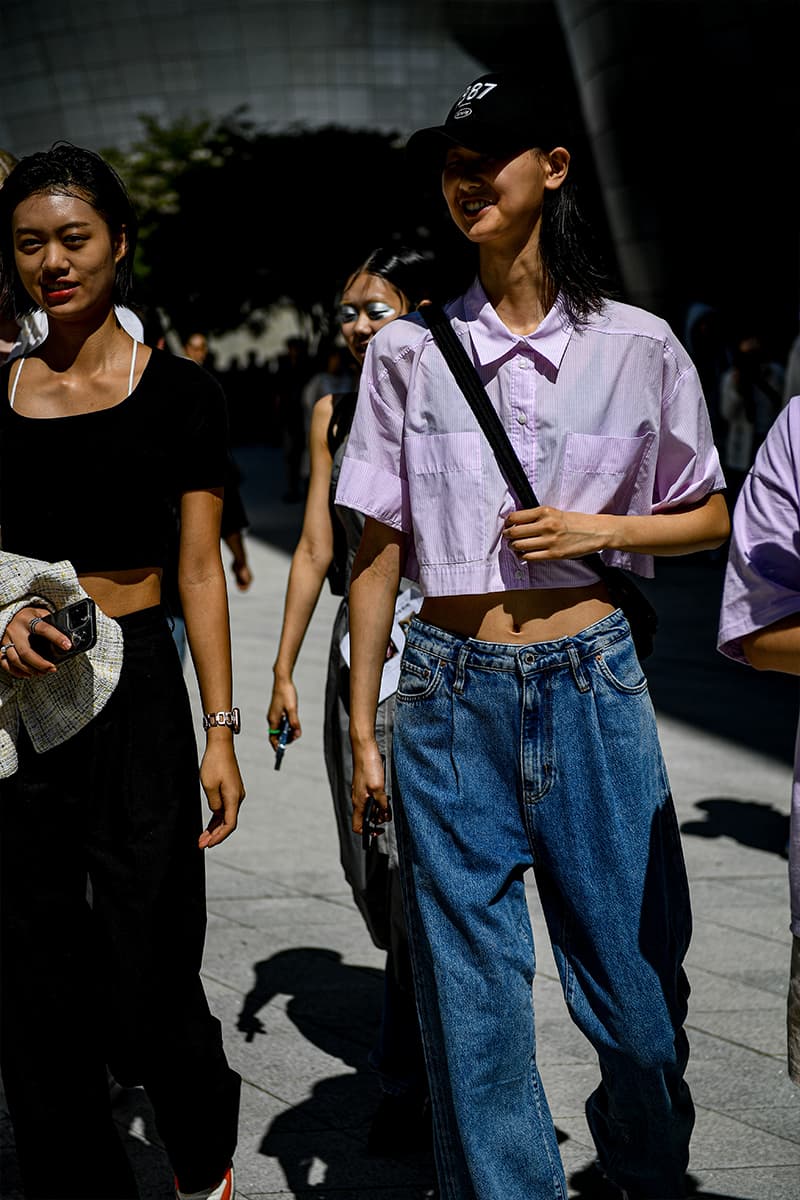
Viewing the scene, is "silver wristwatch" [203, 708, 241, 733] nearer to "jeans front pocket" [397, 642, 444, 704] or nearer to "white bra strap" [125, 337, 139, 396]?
"jeans front pocket" [397, 642, 444, 704]

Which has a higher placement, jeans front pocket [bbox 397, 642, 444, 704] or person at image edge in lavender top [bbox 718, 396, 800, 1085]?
person at image edge in lavender top [bbox 718, 396, 800, 1085]

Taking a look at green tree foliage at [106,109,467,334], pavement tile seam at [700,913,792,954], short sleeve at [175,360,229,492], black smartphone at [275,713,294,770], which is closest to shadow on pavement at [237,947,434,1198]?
black smartphone at [275,713,294,770]

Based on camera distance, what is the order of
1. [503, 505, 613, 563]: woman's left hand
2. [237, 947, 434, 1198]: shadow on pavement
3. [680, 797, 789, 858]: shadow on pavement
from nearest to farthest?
[503, 505, 613, 563]: woman's left hand
[237, 947, 434, 1198]: shadow on pavement
[680, 797, 789, 858]: shadow on pavement

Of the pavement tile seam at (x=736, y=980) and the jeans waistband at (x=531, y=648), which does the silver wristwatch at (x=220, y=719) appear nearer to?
the jeans waistband at (x=531, y=648)

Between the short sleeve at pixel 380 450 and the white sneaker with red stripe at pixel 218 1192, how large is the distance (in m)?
1.33

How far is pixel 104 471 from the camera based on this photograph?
2.86 m

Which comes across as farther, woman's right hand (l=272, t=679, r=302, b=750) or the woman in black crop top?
woman's right hand (l=272, t=679, r=302, b=750)

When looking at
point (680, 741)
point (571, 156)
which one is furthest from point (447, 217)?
point (680, 741)

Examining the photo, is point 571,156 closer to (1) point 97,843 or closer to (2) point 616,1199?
(1) point 97,843

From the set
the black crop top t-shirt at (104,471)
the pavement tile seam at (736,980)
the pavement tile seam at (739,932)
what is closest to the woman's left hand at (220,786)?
the black crop top t-shirt at (104,471)

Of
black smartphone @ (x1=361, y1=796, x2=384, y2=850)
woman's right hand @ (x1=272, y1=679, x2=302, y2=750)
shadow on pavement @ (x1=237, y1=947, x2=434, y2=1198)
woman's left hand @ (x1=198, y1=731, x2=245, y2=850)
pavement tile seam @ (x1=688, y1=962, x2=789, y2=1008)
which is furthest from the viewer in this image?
pavement tile seam @ (x1=688, y1=962, x2=789, y2=1008)

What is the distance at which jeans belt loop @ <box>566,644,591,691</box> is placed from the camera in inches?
104

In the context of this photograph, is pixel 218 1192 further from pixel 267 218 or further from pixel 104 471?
pixel 267 218

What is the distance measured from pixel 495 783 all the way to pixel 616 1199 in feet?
3.77
